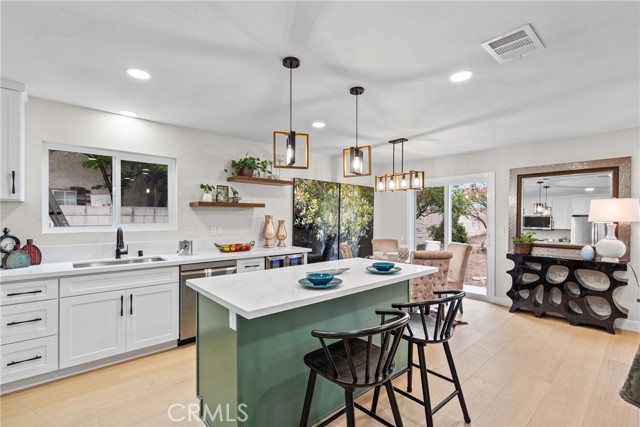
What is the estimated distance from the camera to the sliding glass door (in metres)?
4.92

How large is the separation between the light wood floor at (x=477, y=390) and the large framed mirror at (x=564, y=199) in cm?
129

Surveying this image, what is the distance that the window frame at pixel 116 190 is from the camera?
10.00ft

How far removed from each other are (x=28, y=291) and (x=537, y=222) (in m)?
5.85

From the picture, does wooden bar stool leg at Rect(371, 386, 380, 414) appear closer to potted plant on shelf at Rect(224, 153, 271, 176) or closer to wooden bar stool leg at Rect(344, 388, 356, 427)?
wooden bar stool leg at Rect(344, 388, 356, 427)

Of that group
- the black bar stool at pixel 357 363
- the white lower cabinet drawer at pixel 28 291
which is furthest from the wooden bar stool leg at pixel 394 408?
the white lower cabinet drawer at pixel 28 291

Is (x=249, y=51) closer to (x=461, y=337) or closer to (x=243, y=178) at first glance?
(x=243, y=178)

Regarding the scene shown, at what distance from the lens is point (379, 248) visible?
206 inches

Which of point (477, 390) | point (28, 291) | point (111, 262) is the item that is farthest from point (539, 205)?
point (28, 291)

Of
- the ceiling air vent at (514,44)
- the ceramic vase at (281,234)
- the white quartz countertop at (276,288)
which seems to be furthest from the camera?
the ceramic vase at (281,234)

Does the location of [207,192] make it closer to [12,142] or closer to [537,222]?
[12,142]

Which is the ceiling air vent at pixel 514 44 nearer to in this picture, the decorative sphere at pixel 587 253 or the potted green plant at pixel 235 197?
the decorative sphere at pixel 587 253

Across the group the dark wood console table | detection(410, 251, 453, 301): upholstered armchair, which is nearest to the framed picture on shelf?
detection(410, 251, 453, 301): upholstered armchair

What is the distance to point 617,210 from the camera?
349 centimetres

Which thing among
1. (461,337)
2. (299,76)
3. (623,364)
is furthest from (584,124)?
(299,76)
